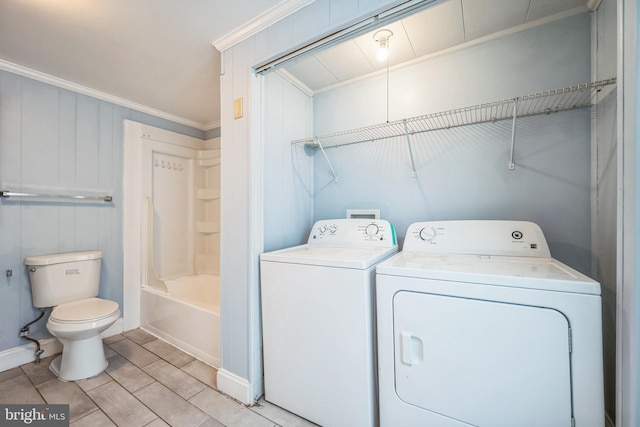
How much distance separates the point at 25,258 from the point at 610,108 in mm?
3652

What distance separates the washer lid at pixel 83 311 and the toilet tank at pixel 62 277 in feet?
0.30

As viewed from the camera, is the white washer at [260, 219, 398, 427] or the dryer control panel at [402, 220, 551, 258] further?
the dryer control panel at [402, 220, 551, 258]

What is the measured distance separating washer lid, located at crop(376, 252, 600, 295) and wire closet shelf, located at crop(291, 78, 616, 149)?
72 cm

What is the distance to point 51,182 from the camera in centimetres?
202

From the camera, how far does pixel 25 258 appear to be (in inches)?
74.6

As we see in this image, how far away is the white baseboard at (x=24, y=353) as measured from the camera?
5.86 feet

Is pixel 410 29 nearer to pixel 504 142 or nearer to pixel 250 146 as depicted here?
pixel 504 142

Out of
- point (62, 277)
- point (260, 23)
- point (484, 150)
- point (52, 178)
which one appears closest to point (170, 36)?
point (260, 23)

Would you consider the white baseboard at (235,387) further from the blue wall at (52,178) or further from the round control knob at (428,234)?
the blue wall at (52,178)

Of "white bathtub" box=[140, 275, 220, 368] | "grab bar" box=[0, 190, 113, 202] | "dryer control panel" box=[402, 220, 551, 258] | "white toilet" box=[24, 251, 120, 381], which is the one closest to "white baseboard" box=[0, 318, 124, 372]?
"white toilet" box=[24, 251, 120, 381]

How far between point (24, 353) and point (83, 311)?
0.64 meters

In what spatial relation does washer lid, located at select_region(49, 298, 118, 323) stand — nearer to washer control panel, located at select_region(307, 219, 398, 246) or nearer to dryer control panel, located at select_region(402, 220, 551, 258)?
washer control panel, located at select_region(307, 219, 398, 246)

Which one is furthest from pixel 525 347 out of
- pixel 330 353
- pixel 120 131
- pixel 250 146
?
pixel 120 131

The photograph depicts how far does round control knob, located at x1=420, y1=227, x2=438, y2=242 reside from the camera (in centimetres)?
147
